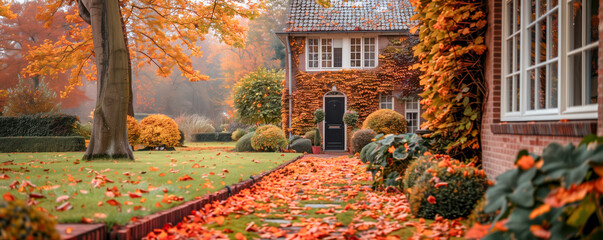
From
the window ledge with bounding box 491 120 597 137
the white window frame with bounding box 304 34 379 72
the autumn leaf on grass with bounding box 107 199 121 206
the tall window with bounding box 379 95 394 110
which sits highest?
the white window frame with bounding box 304 34 379 72

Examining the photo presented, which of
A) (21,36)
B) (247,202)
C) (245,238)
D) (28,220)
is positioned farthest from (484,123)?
(21,36)

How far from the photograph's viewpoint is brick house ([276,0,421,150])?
18.1 metres

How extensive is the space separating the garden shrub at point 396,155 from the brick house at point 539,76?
84 centimetres

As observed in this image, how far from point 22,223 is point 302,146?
14.9 meters

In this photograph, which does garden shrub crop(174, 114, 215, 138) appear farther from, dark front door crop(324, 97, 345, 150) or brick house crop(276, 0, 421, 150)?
dark front door crop(324, 97, 345, 150)

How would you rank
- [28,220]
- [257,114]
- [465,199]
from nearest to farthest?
1. [28,220]
2. [465,199]
3. [257,114]

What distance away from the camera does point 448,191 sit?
3.93 m

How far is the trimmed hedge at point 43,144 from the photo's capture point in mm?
15953

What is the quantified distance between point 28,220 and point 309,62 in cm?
1706

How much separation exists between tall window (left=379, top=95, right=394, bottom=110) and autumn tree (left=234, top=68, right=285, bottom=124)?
16.3ft

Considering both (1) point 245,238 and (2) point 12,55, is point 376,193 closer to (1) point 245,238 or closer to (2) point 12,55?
(1) point 245,238

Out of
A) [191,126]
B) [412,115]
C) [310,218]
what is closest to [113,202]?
[310,218]

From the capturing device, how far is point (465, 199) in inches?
153

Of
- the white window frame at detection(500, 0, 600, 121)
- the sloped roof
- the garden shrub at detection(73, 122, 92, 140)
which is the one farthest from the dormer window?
the white window frame at detection(500, 0, 600, 121)
